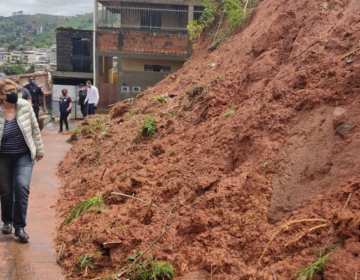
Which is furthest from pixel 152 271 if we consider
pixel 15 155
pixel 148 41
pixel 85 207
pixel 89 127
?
pixel 148 41

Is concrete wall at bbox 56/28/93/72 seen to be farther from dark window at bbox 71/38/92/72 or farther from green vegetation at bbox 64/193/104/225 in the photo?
green vegetation at bbox 64/193/104/225

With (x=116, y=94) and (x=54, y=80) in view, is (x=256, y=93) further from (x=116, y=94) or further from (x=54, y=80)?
(x=54, y=80)

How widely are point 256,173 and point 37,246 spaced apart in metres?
2.31

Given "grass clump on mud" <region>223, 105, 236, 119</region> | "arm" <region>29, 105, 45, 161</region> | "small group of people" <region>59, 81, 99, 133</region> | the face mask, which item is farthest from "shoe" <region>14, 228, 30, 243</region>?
"small group of people" <region>59, 81, 99, 133</region>

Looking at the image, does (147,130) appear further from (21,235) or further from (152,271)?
(152,271)

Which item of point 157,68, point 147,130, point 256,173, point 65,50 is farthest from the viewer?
point 65,50

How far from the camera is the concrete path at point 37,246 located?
3492 millimetres

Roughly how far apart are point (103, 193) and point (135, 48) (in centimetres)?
1364

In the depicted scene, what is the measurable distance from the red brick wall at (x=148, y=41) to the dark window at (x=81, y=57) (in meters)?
7.91

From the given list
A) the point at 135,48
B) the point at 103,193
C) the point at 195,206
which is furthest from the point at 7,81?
the point at 135,48

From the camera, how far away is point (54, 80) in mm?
24422

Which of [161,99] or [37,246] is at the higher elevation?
[161,99]

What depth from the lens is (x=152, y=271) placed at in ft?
9.99

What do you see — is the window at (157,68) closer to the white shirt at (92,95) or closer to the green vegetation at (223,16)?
the green vegetation at (223,16)
